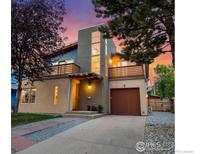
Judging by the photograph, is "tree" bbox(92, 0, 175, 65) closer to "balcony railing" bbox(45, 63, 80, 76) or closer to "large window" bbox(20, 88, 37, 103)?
"balcony railing" bbox(45, 63, 80, 76)

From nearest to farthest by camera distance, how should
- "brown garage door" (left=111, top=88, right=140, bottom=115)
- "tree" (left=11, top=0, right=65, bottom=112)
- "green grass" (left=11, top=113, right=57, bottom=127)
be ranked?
"green grass" (left=11, top=113, right=57, bottom=127) → "tree" (left=11, top=0, right=65, bottom=112) → "brown garage door" (left=111, top=88, right=140, bottom=115)

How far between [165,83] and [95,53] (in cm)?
833

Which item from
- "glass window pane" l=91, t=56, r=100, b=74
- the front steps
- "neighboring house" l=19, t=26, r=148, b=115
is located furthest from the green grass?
Result: "glass window pane" l=91, t=56, r=100, b=74

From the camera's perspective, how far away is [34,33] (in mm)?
6875

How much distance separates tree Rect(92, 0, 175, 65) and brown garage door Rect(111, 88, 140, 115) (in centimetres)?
551

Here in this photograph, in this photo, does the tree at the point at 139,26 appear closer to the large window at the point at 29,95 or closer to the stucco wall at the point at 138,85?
→ the stucco wall at the point at 138,85

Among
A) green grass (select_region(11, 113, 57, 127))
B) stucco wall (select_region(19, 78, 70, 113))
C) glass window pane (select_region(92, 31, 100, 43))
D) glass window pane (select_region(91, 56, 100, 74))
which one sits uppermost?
glass window pane (select_region(92, 31, 100, 43))

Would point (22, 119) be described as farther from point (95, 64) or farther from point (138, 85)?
point (138, 85)

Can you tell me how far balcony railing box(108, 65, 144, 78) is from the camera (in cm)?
988

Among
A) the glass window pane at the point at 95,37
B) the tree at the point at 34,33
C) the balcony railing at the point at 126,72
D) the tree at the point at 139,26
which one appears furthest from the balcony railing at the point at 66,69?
the tree at the point at 139,26

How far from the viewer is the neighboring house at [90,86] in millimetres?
9664

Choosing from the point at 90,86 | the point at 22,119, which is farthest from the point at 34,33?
the point at 90,86
